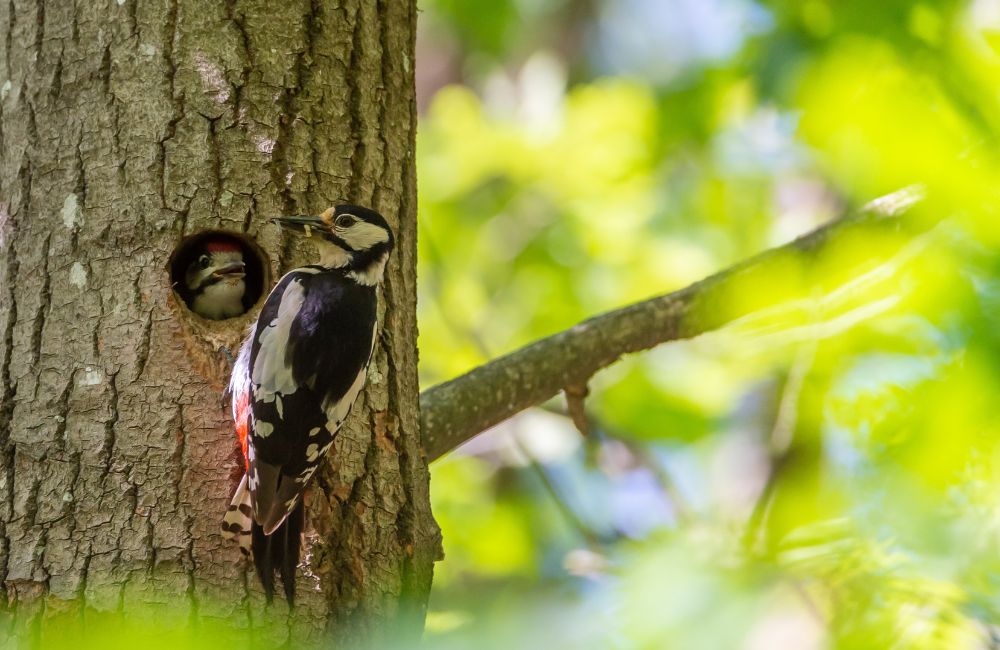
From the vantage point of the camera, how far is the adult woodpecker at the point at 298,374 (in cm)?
273

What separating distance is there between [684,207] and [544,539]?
2.02 meters

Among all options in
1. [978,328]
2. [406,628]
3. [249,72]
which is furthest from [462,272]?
[978,328]

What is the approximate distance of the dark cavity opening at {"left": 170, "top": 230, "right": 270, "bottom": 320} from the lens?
3.08 meters

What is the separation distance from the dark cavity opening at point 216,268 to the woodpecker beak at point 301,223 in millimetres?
105

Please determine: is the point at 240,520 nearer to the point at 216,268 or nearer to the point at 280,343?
the point at 280,343

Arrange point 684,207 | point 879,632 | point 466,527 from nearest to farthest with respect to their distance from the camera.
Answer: point 879,632
point 466,527
point 684,207

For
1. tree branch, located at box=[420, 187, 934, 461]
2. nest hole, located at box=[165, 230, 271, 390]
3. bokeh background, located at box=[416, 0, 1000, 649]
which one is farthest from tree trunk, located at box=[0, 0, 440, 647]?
bokeh background, located at box=[416, 0, 1000, 649]

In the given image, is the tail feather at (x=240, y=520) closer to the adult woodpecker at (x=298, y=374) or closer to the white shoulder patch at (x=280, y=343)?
the adult woodpecker at (x=298, y=374)

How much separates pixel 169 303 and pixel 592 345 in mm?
1340

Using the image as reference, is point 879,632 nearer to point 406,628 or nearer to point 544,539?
point 406,628

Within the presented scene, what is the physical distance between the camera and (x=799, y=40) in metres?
4.27

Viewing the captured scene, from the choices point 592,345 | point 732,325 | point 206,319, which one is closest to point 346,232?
point 206,319

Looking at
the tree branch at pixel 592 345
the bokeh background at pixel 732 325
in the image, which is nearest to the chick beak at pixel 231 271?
the tree branch at pixel 592 345

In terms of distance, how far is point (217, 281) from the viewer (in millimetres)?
3426
